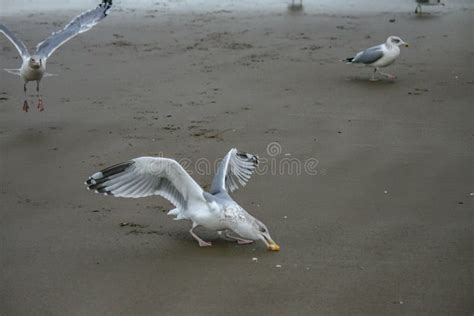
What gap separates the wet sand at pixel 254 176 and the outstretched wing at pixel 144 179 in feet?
0.99

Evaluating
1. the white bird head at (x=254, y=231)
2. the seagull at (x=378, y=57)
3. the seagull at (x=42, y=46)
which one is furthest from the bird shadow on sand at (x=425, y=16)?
the white bird head at (x=254, y=231)

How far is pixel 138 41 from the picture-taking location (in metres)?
11.8

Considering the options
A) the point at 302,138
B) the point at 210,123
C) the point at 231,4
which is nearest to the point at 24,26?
the point at 231,4

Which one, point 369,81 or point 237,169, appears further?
point 369,81

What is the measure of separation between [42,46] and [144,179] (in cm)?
412

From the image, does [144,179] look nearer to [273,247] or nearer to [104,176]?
[104,176]

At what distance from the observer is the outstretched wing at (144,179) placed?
5340mm

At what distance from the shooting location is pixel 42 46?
9000mm

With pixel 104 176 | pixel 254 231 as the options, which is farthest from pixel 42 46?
pixel 254 231

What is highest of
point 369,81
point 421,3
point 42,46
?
point 421,3

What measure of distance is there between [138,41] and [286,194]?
629cm

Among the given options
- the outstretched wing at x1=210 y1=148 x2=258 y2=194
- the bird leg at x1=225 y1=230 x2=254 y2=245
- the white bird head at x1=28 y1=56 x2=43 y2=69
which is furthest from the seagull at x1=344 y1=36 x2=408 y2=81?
the bird leg at x1=225 y1=230 x2=254 y2=245

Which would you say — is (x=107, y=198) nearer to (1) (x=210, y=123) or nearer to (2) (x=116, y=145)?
(2) (x=116, y=145)

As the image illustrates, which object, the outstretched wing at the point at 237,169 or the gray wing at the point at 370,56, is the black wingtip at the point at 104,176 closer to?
the outstretched wing at the point at 237,169
